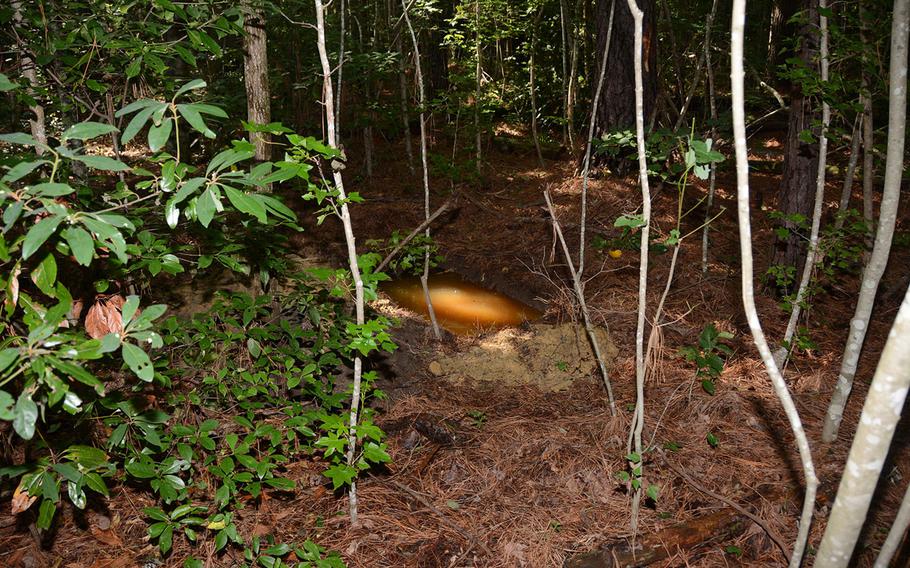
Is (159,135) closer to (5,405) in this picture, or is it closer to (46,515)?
(5,405)

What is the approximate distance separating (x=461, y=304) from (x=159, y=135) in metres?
4.48

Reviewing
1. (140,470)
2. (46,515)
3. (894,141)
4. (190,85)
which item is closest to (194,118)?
(190,85)

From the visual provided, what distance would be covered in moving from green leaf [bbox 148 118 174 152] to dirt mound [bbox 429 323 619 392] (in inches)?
117

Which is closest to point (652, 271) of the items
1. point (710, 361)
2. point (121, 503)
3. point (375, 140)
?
point (710, 361)

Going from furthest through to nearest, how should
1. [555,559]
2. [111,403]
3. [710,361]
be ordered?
1. [710,361]
2. [555,559]
3. [111,403]

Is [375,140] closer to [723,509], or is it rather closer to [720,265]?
[720,265]

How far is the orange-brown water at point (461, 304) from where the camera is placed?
217 inches

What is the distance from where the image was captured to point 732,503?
2893 millimetres

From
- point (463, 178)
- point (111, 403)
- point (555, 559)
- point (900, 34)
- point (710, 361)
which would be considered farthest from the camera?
point (463, 178)

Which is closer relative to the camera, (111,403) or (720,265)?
(111,403)

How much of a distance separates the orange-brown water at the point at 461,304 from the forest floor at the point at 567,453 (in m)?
0.28

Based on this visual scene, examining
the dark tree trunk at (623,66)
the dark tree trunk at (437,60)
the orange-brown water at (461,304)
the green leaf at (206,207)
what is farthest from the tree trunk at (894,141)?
the dark tree trunk at (437,60)

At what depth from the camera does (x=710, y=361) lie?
3.55m

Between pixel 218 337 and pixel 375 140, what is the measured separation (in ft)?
29.7
